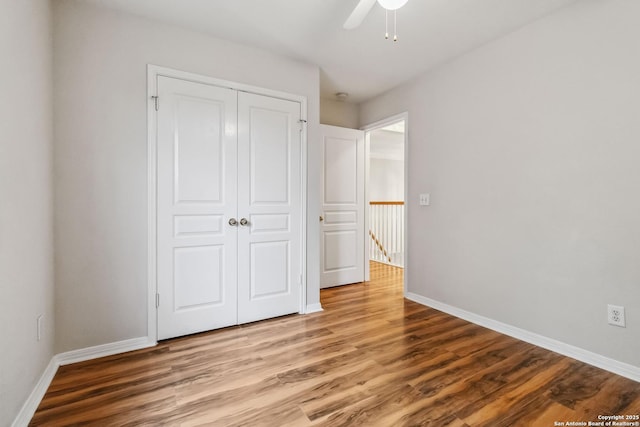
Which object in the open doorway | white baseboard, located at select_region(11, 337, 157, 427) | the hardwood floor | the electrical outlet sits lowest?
the hardwood floor

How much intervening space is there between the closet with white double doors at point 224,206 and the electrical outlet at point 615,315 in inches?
93.6

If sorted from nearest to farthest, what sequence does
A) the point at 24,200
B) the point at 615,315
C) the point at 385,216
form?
the point at 24,200 < the point at 615,315 < the point at 385,216

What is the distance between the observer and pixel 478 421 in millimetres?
1498

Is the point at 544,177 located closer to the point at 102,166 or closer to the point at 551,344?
the point at 551,344

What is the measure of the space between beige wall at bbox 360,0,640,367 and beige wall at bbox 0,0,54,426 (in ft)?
10.6

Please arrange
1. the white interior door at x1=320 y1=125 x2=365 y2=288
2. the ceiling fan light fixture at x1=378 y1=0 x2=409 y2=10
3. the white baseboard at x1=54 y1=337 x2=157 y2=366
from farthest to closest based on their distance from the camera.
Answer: the white interior door at x1=320 y1=125 x2=365 y2=288 → the white baseboard at x1=54 y1=337 x2=157 y2=366 → the ceiling fan light fixture at x1=378 y1=0 x2=409 y2=10

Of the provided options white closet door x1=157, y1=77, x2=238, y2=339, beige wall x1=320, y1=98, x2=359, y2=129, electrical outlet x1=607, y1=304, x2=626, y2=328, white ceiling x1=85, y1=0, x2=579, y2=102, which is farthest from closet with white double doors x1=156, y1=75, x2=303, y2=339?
electrical outlet x1=607, y1=304, x2=626, y2=328

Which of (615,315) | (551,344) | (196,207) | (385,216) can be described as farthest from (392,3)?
(385,216)

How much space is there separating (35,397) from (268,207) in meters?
1.93

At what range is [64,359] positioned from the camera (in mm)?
2059

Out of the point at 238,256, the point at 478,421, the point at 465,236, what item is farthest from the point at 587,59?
the point at 238,256

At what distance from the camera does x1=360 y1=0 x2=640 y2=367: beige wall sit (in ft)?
6.40

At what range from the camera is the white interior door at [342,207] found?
13.0 ft

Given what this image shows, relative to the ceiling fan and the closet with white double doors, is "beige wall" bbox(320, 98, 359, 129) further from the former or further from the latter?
the ceiling fan
